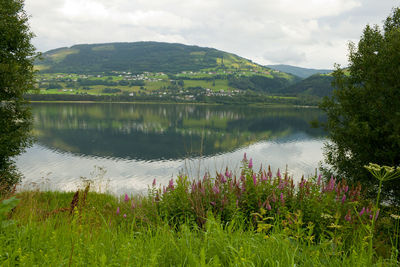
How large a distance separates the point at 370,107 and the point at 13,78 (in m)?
25.7

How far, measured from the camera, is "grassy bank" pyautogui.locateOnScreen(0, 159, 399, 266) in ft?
11.7

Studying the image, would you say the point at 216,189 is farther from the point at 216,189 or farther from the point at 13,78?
the point at 13,78

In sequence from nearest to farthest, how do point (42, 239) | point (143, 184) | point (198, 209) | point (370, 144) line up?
1. point (42, 239)
2. point (198, 209)
3. point (370, 144)
4. point (143, 184)

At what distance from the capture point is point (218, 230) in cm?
419

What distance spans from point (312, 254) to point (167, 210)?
4.24m

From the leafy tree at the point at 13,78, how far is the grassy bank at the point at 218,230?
1580 centimetres

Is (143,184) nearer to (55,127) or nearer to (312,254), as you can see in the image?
(312,254)

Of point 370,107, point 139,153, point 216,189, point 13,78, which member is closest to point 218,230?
point 216,189

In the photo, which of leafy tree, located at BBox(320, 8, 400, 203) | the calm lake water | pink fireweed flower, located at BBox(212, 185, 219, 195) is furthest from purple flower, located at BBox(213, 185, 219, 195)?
the calm lake water

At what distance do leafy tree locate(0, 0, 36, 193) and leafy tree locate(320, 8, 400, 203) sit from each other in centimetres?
2408

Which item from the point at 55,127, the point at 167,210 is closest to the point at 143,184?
the point at 167,210

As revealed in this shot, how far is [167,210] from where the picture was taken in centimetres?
712

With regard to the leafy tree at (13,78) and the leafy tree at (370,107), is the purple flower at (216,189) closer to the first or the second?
the leafy tree at (370,107)

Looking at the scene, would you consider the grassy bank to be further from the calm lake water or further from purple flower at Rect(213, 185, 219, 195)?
the calm lake water
